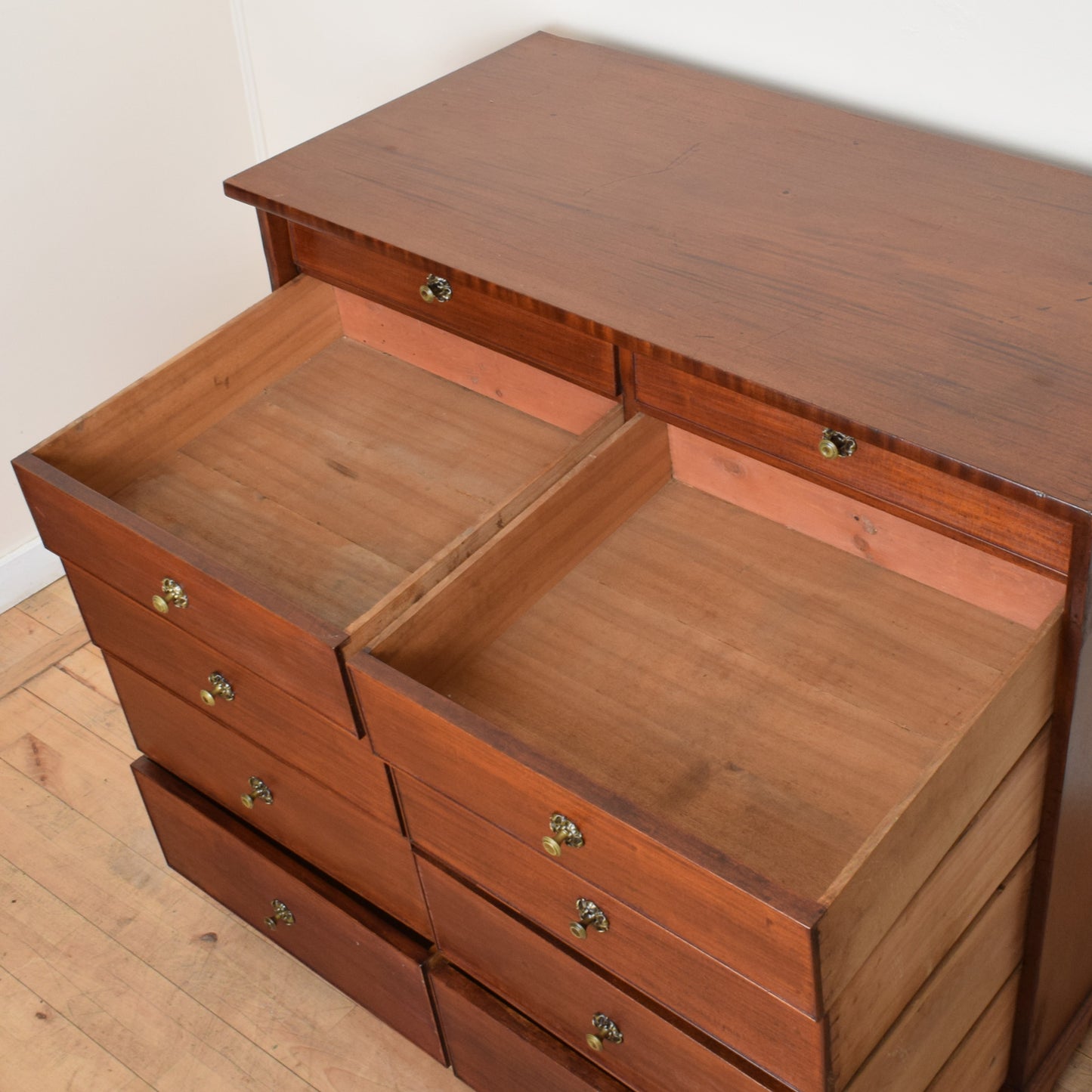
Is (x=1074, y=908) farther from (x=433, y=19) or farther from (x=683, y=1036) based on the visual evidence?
(x=433, y=19)

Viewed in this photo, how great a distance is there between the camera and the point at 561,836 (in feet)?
3.64

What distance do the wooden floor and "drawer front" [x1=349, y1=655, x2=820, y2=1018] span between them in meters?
0.62

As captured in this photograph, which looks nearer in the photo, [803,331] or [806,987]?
[806,987]

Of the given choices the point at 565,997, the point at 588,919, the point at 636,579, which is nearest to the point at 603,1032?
the point at 565,997

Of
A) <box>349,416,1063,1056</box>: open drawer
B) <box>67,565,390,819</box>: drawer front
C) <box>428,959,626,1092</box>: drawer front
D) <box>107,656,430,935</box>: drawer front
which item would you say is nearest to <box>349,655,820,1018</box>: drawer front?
<box>349,416,1063,1056</box>: open drawer

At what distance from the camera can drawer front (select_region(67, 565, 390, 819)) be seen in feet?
4.48

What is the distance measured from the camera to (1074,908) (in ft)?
4.69

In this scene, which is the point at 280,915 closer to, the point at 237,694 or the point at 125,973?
the point at 125,973

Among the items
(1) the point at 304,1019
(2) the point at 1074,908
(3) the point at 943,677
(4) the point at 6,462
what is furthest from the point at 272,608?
(4) the point at 6,462

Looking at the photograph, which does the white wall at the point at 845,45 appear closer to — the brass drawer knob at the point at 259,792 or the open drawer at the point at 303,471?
the open drawer at the point at 303,471

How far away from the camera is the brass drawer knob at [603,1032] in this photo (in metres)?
1.29

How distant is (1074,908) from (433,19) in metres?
1.37

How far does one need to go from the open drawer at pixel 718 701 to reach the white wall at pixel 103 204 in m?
1.21

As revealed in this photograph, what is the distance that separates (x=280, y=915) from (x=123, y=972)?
0.27 meters
